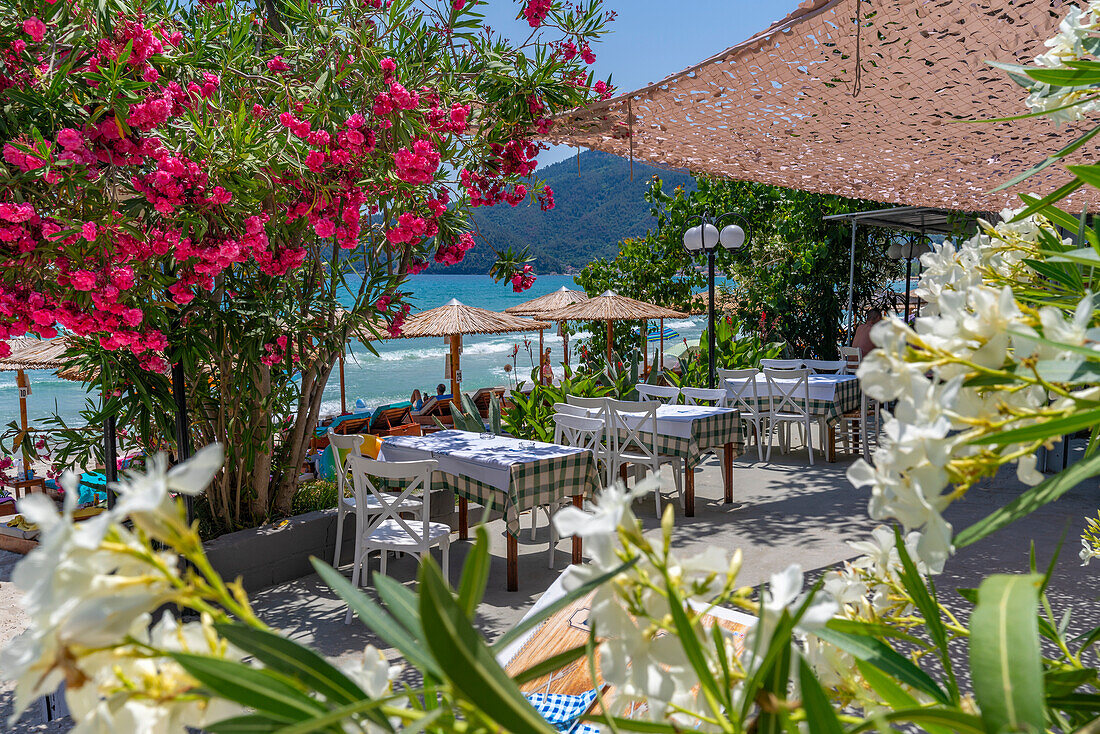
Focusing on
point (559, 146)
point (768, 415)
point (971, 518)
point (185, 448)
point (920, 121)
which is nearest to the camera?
point (920, 121)

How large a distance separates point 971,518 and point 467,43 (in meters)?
4.29

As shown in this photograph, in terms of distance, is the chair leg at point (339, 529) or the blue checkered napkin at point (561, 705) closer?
the blue checkered napkin at point (561, 705)

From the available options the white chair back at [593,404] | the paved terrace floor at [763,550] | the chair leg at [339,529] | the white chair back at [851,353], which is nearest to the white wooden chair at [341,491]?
the chair leg at [339,529]

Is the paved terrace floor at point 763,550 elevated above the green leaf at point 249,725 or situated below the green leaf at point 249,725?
below

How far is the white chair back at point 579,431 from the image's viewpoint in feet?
17.2

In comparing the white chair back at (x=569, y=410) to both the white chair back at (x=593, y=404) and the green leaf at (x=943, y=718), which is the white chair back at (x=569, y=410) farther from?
the green leaf at (x=943, y=718)

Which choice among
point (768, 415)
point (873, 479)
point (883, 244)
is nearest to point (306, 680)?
point (873, 479)

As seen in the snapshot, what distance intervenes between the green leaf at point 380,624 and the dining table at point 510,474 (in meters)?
3.48

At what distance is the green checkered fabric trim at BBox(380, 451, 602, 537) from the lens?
161 inches

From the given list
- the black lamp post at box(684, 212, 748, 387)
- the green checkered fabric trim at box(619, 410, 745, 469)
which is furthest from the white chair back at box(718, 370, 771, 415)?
the green checkered fabric trim at box(619, 410, 745, 469)

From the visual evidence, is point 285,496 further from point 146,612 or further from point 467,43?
point 146,612

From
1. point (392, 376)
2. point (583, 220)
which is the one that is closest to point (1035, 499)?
point (392, 376)

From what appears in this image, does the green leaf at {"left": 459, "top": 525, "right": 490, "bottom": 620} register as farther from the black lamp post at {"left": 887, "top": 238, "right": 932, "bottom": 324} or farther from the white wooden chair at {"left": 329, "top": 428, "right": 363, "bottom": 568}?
the black lamp post at {"left": 887, "top": 238, "right": 932, "bottom": 324}

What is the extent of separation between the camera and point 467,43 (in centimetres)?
439
